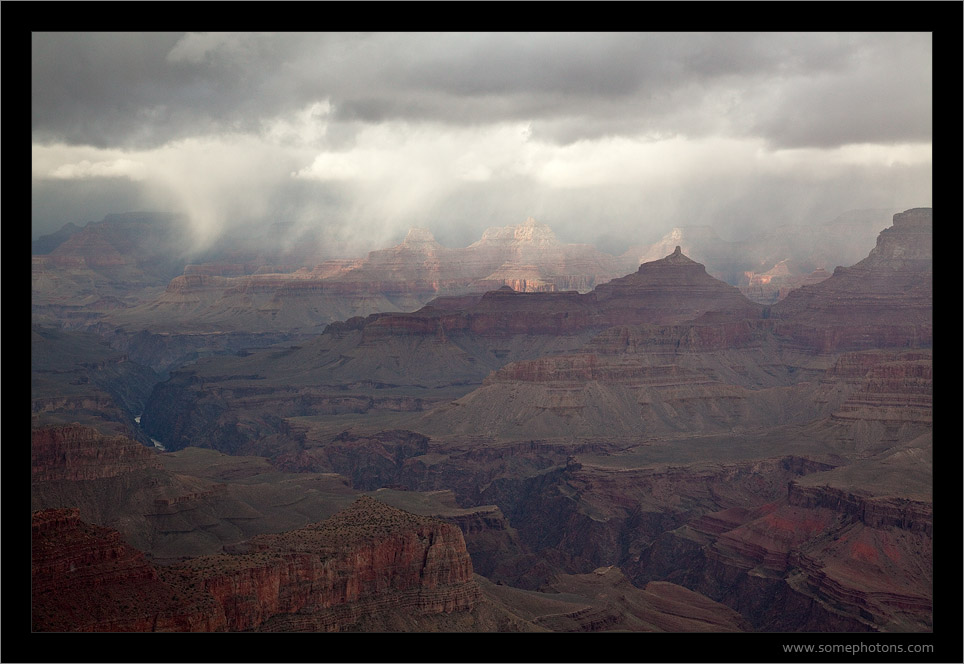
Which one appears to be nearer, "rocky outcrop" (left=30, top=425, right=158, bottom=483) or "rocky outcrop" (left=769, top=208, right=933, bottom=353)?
"rocky outcrop" (left=30, top=425, right=158, bottom=483)

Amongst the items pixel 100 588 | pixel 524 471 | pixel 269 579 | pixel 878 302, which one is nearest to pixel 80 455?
pixel 269 579

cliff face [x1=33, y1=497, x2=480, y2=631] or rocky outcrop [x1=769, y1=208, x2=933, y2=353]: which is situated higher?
rocky outcrop [x1=769, y1=208, x2=933, y2=353]

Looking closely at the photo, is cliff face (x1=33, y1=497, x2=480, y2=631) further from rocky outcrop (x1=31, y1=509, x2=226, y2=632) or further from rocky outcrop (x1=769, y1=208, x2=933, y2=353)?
rocky outcrop (x1=769, y1=208, x2=933, y2=353)

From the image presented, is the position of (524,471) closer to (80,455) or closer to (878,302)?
(80,455)

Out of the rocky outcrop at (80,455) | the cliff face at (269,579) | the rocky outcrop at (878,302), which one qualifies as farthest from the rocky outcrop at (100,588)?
the rocky outcrop at (878,302)

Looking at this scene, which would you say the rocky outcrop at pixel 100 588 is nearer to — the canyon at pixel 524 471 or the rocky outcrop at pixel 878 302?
the canyon at pixel 524 471

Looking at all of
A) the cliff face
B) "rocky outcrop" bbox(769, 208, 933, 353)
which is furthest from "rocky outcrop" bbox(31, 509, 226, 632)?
"rocky outcrop" bbox(769, 208, 933, 353)
